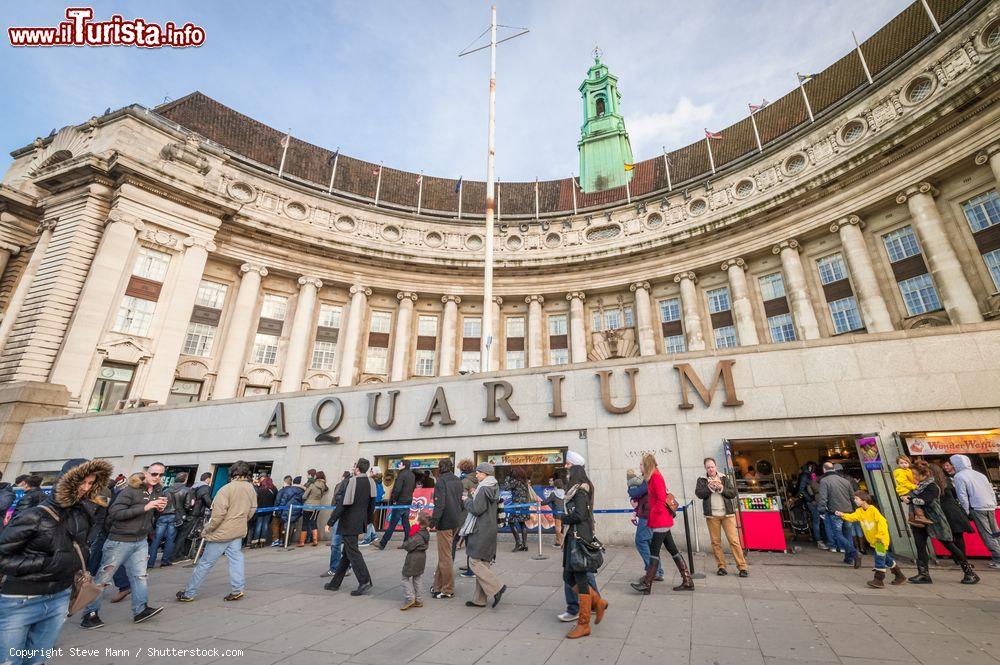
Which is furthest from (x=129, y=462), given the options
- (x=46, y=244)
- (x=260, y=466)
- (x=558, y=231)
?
(x=558, y=231)

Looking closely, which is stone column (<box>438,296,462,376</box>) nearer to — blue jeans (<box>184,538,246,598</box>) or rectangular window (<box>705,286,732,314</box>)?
rectangular window (<box>705,286,732,314</box>)

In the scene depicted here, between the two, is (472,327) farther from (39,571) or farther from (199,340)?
(39,571)

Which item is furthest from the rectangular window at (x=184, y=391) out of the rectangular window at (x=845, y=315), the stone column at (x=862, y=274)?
the rectangular window at (x=845, y=315)

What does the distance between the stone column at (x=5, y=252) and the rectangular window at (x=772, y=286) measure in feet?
163

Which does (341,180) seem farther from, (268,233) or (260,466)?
(260,466)

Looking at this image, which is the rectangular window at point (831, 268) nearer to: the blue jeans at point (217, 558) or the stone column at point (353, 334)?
the stone column at point (353, 334)

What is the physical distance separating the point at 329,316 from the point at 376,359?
4.89 meters

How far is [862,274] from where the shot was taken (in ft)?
79.1

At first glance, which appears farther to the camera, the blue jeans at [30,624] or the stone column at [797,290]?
the stone column at [797,290]

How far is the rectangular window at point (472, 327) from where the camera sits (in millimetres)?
34812

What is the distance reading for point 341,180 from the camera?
38.0 m

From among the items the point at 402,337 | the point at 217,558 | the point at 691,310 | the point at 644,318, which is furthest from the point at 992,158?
the point at 402,337

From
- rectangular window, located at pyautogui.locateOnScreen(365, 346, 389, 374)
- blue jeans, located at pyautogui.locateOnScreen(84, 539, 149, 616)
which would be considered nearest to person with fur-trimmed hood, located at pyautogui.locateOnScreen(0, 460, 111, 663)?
blue jeans, located at pyautogui.locateOnScreen(84, 539, 149, 616)

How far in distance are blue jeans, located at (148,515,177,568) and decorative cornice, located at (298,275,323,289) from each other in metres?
24.3
